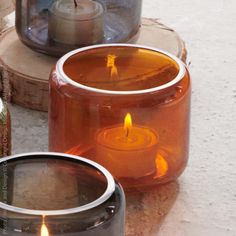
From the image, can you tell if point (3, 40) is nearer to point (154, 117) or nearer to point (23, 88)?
point (23, 88)

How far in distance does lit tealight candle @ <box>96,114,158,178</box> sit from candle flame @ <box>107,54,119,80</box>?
5 centimetres

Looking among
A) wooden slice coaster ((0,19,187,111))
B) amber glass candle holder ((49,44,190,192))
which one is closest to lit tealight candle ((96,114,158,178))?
amber glass candle holder ((49,44,190,192))

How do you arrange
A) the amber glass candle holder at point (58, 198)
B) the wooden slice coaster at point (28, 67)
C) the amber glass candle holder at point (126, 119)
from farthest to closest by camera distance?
1. the wooden slice coaster at point (28, 67)
2. the amber glass candle holder at point (126, 119)
3. the amber glass candle holder at point (58, 198)

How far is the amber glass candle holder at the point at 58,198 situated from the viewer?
0.42 metres

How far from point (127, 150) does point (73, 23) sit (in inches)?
8.2

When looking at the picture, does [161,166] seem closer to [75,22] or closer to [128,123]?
[128,123]

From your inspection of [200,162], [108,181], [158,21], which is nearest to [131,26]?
[158,21]

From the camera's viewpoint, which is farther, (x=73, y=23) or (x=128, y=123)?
(x=73, y=23)

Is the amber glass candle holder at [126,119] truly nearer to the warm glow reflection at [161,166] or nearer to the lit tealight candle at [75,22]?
the warm glow reflection at [161,166]

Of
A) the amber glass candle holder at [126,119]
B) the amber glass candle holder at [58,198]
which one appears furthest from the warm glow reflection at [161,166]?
the amber glass candle holder at [58,198]

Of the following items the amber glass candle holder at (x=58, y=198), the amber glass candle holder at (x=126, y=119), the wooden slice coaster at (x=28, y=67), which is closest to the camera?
the amber glass candle holder at (x=58, y=198)

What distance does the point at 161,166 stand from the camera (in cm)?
59

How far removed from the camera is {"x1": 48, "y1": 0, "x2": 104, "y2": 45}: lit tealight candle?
0.74 metres

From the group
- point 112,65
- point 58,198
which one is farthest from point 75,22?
point 58,198
